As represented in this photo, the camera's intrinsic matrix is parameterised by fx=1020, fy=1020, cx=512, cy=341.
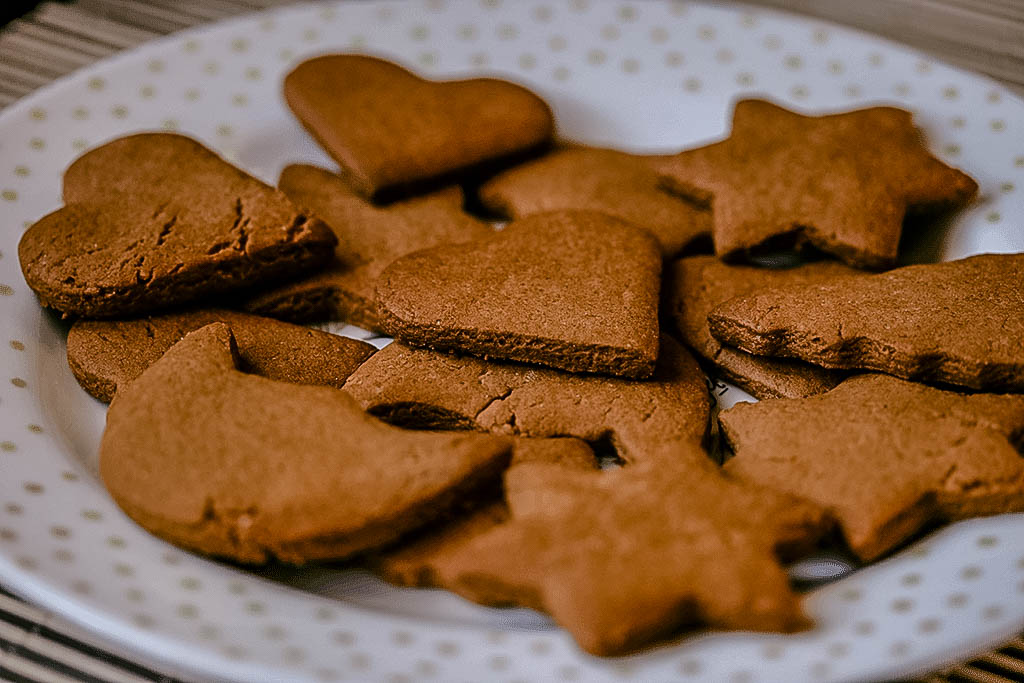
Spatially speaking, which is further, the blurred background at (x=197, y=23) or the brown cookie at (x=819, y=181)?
the blurred background at (x=197, y=23)

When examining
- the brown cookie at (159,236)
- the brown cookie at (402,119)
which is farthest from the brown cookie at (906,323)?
the brown cookie at (159,236)

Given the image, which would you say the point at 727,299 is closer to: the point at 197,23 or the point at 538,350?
the point at 538,350

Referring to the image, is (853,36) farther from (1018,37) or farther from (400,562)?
(400,562)

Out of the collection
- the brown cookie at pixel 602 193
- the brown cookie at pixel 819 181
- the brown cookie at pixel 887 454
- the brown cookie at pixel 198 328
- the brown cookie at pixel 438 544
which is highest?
the brown cookie at pixel 819 181

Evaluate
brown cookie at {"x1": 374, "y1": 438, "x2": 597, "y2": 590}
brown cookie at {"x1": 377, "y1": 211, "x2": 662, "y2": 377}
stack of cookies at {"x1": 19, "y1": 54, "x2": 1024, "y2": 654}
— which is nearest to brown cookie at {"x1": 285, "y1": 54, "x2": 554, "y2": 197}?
stack of cookies at {"x1": 19, "y1": 54, "x2": 1024, "y2": 654}

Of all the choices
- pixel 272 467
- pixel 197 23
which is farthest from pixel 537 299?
pixel 197 23

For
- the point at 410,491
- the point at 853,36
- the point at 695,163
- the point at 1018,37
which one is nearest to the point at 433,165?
the point at 695,163

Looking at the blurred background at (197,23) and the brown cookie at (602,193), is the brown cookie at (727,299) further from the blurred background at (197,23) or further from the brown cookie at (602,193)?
the blurred background at (197,23)
